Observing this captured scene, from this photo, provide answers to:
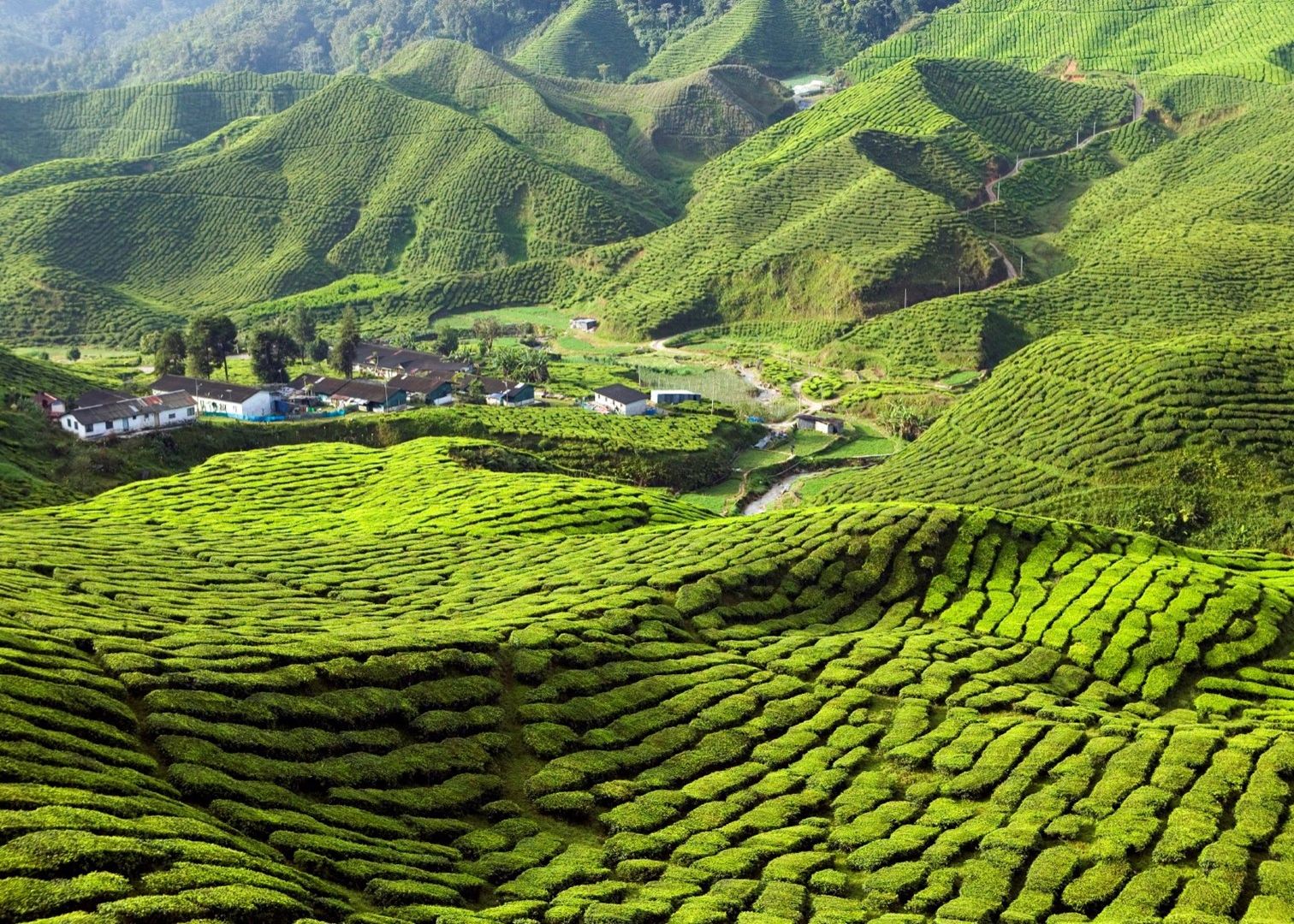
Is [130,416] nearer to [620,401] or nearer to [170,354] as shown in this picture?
[170,354]

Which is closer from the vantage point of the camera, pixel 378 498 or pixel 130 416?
pixel 378 498

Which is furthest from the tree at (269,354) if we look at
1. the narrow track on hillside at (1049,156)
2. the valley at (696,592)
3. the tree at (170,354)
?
the narrow track on hillside at (1049,156)

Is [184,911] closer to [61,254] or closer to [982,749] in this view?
[982,749]

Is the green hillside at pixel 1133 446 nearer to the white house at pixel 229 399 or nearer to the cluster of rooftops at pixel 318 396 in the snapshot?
the cluster of rooftops at pixel 318 396

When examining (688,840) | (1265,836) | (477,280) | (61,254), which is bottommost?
(1265,836)

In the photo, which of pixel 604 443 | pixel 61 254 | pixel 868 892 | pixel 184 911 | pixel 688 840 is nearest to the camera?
pixel 184 911

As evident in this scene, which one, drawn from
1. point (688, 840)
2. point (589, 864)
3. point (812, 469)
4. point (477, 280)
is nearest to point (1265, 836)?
point (688, 840)

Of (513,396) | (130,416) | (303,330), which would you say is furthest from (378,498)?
(303,330)
